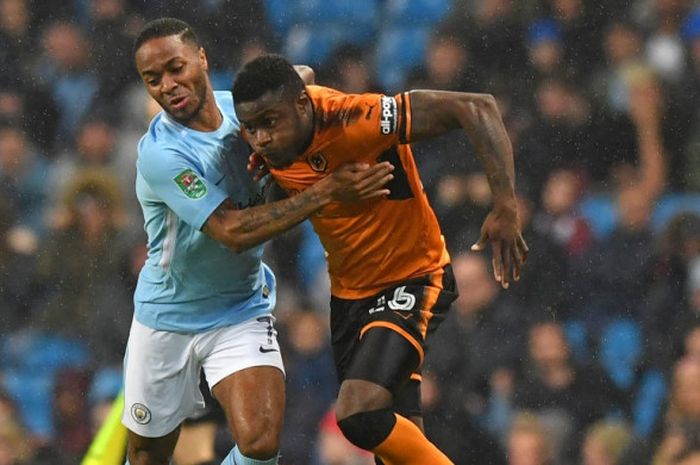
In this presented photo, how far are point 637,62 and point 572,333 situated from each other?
4.49ft

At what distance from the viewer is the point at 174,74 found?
453 centimetres

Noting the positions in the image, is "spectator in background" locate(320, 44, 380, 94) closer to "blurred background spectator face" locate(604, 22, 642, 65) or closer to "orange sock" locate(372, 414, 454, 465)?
"blurred background spectator face" locate(604, 22, 642, 65)

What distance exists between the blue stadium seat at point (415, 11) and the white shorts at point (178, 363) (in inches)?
115

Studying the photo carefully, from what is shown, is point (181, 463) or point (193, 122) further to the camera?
point (181, 463)

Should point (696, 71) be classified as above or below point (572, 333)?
above

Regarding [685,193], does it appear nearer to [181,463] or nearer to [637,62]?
[637,62]

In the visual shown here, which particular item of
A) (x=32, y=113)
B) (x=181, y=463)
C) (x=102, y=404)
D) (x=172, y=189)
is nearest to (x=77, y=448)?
(x=102, y=404)

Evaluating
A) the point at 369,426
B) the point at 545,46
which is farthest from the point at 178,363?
the point at 545,46

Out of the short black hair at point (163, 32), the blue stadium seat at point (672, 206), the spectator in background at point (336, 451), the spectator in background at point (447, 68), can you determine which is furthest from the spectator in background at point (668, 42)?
the short black hair at point (163, 32)

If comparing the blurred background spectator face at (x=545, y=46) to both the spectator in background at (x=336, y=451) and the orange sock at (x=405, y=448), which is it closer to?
the spectator in background at (x=336, y=451)

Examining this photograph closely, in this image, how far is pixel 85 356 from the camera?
723 centimetres

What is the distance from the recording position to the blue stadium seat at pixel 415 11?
24.3 feet

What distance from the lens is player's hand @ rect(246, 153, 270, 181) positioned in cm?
450

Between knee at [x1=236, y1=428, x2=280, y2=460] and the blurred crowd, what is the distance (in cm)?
167
